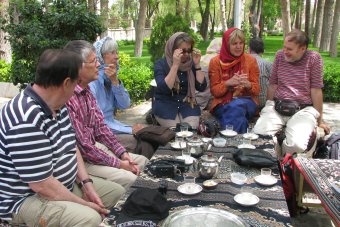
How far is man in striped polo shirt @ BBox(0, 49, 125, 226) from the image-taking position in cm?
203

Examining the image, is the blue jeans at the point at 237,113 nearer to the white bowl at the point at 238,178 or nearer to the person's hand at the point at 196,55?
the person's hand at the point at 196,55

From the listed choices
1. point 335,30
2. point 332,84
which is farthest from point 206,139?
point 335,30

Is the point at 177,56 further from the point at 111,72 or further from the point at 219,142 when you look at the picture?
the point at 219,142

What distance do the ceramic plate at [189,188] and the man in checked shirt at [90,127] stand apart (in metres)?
0.70

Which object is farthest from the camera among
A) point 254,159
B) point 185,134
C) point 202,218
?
point 185,134

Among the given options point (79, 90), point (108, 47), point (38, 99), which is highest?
point (108, 47)

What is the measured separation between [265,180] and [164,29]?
7.24 metres

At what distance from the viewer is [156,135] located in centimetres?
351

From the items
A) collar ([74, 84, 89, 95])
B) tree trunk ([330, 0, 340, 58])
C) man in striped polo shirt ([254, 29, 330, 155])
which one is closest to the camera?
collar ([74, 84, 89, 95])

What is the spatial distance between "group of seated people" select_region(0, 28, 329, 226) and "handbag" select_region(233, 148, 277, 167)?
92 centimetres

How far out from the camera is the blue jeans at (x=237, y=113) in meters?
4.48

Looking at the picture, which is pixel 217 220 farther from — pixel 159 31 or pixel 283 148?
pixel 159 31

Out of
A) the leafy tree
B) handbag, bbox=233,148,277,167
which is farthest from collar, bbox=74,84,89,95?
the leafy tree

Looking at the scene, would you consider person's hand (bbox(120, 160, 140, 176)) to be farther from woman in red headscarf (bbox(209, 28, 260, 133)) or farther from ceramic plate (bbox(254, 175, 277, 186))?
woman in red headscarf (bbox(209, 28, 260, 133))
